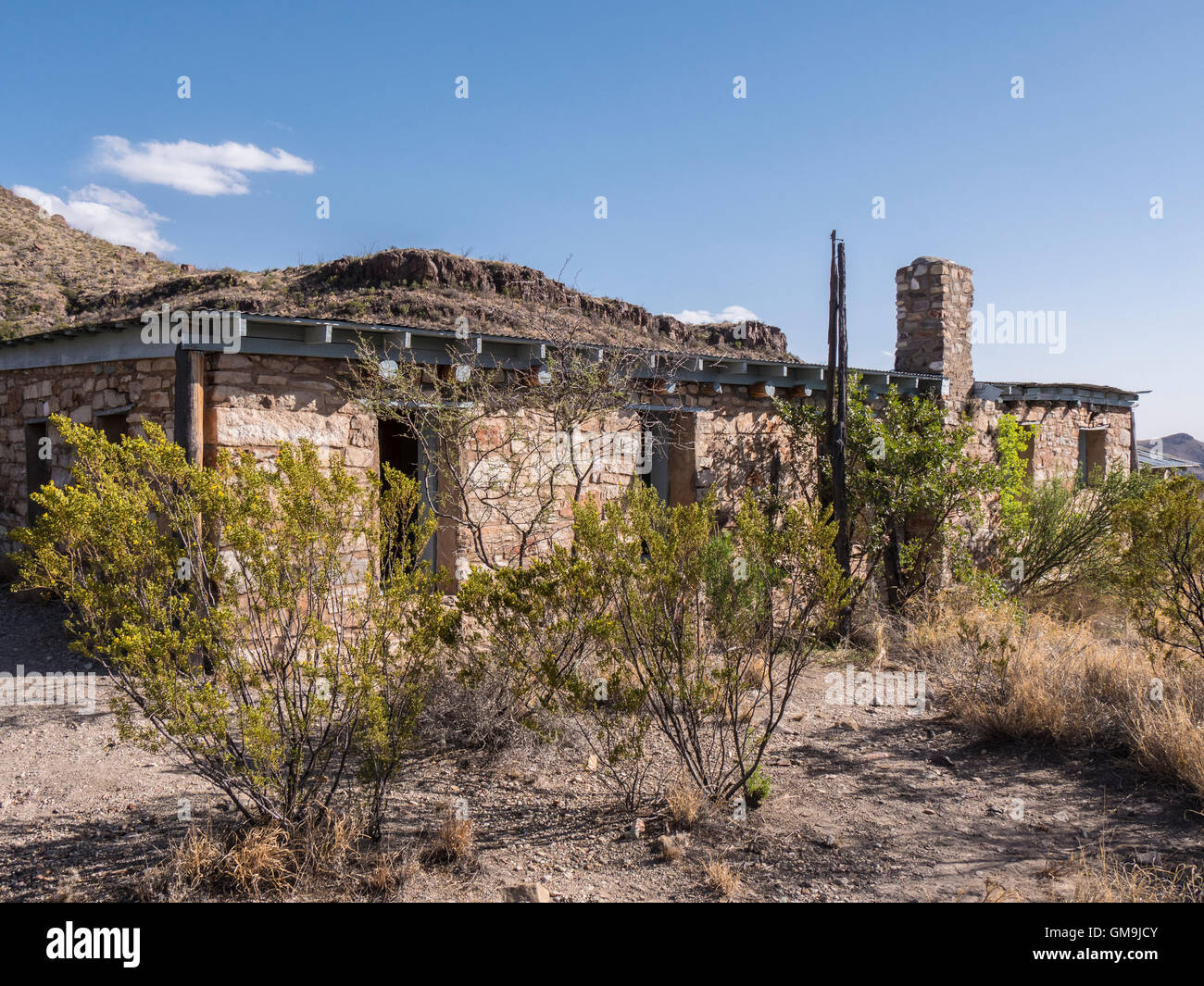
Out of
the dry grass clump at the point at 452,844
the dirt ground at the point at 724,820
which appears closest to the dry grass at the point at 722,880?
the dirt ground at the point at 724,820

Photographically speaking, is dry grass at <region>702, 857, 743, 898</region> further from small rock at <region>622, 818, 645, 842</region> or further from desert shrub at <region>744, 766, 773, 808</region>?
desert shrub at <region>744, 766, 773, 808</region>

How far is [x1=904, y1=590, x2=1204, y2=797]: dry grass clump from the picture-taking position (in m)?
4.58

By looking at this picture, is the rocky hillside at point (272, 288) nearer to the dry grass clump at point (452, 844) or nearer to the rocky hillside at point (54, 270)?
the rocky hillside at point (54, 270)

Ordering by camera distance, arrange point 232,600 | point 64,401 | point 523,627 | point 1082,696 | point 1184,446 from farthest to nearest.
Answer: point 1184,446, point 64,401, point 1082,696, point 523,627, point 232,600

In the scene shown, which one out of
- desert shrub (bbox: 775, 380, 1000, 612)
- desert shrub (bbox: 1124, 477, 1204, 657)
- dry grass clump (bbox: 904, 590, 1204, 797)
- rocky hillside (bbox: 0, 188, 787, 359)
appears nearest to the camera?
dry grass clump (bbox: 904, 590, 1204, 797)

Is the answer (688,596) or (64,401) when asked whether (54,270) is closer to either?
(64,401)

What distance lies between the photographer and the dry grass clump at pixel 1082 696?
4582 mm

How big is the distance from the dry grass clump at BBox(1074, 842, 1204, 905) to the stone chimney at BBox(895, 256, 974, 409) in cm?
710

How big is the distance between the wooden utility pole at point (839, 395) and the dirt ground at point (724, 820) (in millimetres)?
2692

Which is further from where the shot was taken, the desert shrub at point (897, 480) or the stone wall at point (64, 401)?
the desert shrub at point (897, 480)

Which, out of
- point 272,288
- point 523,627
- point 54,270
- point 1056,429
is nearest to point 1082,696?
point 523,627

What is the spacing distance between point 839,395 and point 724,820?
5.00m

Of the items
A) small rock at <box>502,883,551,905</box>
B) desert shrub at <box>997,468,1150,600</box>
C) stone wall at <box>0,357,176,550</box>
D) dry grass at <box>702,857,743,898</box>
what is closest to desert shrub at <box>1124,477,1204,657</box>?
dry grass at <box>702,857,743,898</box>

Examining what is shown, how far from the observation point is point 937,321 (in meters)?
9.86
